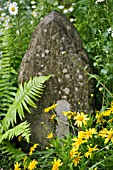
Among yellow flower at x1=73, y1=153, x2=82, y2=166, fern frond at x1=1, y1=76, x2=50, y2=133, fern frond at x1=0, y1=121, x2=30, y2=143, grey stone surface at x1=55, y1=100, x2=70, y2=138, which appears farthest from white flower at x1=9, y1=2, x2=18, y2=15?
yellow flower at x1=73, y1=153, x2=82, y2=166

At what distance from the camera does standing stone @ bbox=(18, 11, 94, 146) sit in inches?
165

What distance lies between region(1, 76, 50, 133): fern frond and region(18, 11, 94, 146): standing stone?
0.33 feet

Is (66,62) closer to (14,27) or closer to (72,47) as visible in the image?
(72,47)

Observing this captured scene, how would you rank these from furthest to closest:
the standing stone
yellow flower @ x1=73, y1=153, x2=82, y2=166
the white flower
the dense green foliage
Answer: the white flower → the standing stone → the dense green foliage → yellow flower @ x1=73, y1=153, x2=82, y2=166

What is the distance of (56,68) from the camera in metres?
4.26

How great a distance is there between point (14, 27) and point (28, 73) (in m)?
1.11

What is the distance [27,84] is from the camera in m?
4.25

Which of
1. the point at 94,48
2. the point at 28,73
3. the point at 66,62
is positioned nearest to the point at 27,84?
the point at 28,73

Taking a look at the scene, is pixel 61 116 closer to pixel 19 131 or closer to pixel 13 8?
pixel 19 131

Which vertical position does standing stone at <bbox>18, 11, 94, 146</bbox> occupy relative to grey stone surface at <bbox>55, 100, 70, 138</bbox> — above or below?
above

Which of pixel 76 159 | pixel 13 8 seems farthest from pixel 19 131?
pixel 13 8

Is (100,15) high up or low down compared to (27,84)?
up

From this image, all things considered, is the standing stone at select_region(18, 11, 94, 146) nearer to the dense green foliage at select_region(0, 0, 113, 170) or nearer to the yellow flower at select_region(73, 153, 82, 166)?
the dense green foliage at select_region(0, 0, 113, 170)

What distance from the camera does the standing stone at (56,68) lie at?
420 cm
